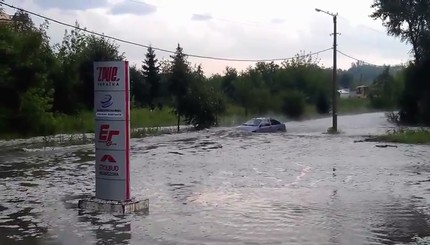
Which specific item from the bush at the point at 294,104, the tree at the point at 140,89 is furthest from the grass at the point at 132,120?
the tree at the point at 140,89

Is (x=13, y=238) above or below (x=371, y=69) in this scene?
below

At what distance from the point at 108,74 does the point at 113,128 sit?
1.03 m

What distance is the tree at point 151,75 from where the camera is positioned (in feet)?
277

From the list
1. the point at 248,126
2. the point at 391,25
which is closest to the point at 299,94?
the point at 248,126

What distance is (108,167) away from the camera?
12.6 metres

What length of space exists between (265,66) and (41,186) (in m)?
66.1

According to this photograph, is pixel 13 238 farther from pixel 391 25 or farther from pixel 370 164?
pixel 391 25

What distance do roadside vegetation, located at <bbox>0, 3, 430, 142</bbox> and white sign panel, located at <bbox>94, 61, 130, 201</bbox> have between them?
26676mm

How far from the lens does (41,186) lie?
1712 centimetres

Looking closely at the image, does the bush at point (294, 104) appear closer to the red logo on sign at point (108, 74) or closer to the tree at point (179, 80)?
the tree at point (179, 80)

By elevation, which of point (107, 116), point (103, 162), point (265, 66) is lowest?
point (103, 162)

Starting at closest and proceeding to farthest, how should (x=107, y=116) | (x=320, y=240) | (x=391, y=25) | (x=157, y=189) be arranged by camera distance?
1. (x=320, y=240)
2. (x=107, y=116)
3. (x=157, y=189)
4. (x=391, y=25)

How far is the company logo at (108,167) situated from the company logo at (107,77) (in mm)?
1366

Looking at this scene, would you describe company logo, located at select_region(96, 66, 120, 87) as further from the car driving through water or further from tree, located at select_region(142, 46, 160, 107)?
tree, located at select_region(142, 46, 160, 107)
